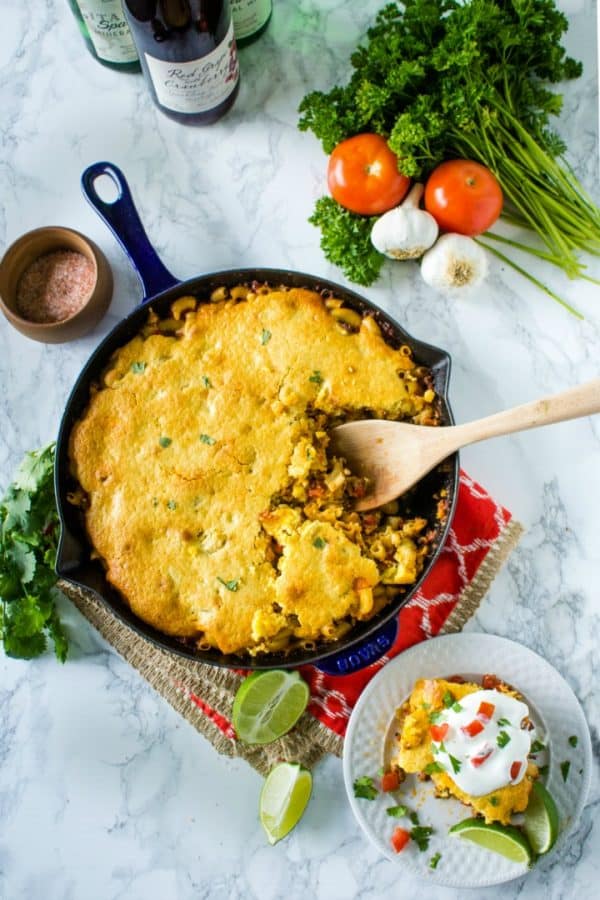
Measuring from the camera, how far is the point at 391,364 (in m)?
2.94

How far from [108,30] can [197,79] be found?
1.36 feet

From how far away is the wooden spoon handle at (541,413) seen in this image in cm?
264

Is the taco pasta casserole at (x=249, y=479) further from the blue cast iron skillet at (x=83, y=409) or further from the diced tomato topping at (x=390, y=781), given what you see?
the diced tomato topping at (x=390, y=781)

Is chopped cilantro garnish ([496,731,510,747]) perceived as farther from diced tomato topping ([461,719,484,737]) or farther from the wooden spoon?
the wooden spoon

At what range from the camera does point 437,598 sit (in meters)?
3.23

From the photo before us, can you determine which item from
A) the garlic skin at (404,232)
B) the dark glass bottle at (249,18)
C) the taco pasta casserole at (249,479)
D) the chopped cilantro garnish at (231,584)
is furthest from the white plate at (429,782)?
the dark glass bottle at (249,18)

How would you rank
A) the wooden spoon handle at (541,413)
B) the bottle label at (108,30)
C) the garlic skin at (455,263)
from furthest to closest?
1. the garlic skin at (455,263)
2. the bottle label at (108,30)
3. the wooden spoon handle at (541,413)

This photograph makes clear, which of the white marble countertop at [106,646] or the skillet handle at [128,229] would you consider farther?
the white marble countertop at [106,646]

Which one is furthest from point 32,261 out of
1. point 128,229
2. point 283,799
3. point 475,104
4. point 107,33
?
point 283,799

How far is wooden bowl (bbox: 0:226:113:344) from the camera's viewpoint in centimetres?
315

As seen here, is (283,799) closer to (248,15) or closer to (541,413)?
(541,413)

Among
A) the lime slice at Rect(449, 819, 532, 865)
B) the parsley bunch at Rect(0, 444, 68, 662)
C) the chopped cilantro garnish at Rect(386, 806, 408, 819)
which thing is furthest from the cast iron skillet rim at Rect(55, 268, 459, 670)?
the lime slice at Rect(449, 819, 532, 865)

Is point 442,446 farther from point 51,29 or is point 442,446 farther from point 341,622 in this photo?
point 51,29

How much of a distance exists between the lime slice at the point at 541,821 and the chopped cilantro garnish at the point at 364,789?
0.52 metres
